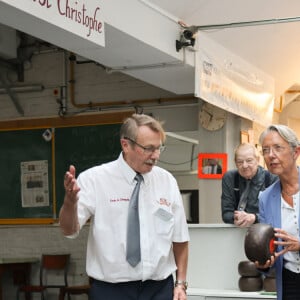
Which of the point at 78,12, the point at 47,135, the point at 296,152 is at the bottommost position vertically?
the point at 296,152

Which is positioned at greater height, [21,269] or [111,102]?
[111,102]

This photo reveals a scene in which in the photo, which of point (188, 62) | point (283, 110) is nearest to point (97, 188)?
point (188, 62)

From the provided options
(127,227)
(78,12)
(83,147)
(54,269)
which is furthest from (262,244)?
(54,269)

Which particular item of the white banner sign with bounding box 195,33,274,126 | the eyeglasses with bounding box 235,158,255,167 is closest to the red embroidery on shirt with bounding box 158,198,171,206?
the eyeglasses with bounding box 235,158,255,167

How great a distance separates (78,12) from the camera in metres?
4.04

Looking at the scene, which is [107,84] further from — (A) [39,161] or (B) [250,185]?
(B) [250,185]

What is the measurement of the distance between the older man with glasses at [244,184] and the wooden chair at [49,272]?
321 centimetres

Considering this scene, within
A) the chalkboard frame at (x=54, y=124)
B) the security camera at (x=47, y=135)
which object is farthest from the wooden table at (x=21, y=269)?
the security camera at (x=47, y=135)

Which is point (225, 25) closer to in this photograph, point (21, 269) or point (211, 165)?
point (211, 165)

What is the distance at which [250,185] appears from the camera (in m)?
4.97

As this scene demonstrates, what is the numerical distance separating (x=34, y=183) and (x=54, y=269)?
108 cm

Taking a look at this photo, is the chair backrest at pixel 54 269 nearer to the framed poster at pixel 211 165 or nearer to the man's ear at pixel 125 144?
the framed poster at pixel 211 165

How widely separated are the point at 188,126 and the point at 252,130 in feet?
2.61

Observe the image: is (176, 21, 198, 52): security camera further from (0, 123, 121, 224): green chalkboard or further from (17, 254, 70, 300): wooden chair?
(17, 254, 70, 300): wooden chair
